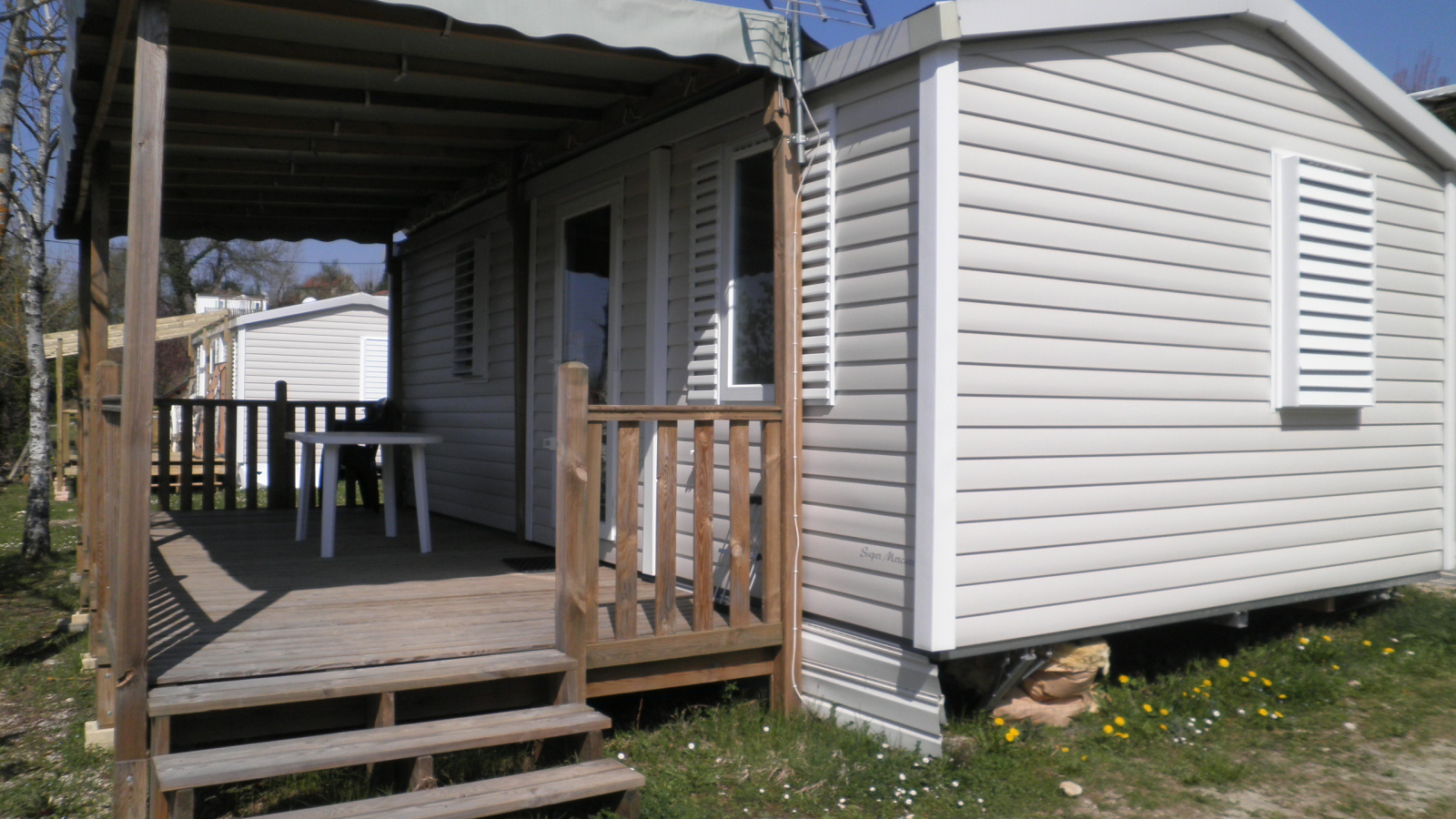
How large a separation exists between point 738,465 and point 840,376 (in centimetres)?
52

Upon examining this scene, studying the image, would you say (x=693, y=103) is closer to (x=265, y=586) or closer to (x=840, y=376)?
(x=840, y=376)

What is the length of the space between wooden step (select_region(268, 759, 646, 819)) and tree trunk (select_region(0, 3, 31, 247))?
4.75 metres

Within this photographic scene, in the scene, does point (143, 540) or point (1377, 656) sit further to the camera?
point (1377, 656)

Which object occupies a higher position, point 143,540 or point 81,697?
Result: point 143,540

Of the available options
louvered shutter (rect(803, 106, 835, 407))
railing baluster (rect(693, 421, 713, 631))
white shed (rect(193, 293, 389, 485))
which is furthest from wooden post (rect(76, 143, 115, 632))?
white shed (rect(193, 293, 389, 485))

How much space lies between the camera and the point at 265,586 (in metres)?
4.86

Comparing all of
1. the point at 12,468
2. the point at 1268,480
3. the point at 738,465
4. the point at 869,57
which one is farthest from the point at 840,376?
the point at 12,468

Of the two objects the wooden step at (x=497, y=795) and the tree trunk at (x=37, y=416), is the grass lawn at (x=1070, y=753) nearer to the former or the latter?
the wooden step at (x=497, y=795)

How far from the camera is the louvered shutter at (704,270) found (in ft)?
15.9

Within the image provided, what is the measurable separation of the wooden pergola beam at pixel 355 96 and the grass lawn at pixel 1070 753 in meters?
2.78

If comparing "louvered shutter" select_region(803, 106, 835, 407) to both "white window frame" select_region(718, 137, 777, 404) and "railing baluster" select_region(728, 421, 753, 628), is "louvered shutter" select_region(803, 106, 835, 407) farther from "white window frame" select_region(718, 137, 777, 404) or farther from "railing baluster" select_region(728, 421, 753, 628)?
"white window frame" select_region(718, 137, 777, 404)

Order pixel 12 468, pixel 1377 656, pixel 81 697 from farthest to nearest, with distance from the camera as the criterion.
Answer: pixel 12 468 → pixel 1377 656 → pixel 81 697

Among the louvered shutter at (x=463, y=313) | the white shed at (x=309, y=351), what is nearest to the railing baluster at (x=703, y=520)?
the louvered shutter at (x=463, y=313)

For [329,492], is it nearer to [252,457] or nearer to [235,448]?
[252,457]
